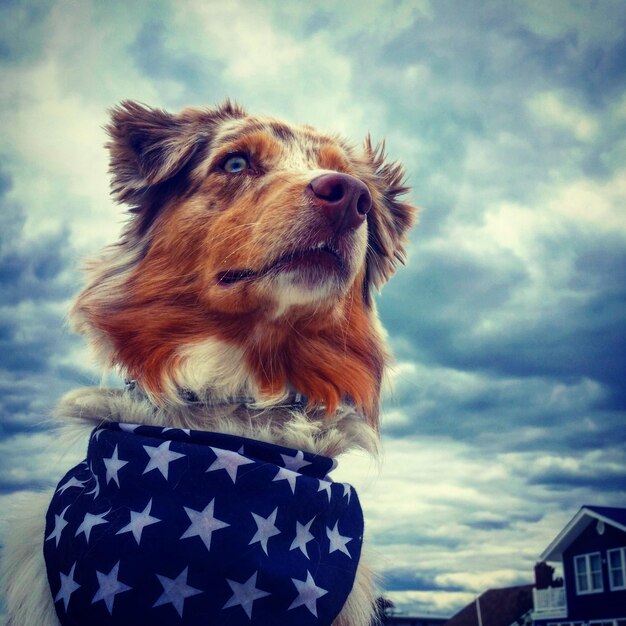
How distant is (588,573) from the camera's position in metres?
16.2

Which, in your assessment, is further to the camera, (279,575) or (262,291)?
(262,291)

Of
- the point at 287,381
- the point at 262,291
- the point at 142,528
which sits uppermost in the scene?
the point at 262,291

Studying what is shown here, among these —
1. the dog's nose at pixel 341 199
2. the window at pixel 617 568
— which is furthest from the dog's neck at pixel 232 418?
the window at pixel 617 568

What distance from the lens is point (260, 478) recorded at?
8.50 feet

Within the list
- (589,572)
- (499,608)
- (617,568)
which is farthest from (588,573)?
(499,608)

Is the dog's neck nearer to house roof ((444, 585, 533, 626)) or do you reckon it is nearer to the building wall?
the building wall

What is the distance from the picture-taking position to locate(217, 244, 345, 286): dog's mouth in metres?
2.81

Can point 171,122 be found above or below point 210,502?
above

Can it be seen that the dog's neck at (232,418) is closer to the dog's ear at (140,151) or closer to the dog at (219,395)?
the dog at (219,395)

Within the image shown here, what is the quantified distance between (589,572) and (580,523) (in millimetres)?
1102

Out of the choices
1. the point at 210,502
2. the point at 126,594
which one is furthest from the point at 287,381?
the point at 126,594

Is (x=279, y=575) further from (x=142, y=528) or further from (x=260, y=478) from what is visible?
(x=142, y=528)

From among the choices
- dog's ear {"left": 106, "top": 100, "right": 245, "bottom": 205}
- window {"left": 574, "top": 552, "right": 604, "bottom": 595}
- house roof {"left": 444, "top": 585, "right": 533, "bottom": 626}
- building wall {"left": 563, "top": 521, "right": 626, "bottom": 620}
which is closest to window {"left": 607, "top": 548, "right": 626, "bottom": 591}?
building wall {"left": 563, "top": 521, "right": 626, "bottom": 620}

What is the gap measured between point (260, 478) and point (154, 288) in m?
0.98
